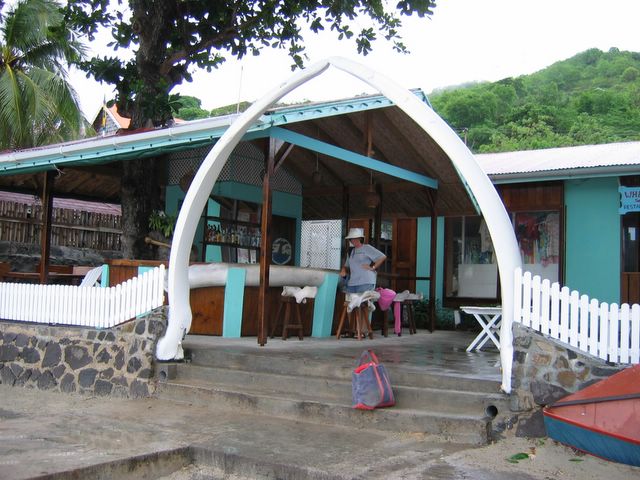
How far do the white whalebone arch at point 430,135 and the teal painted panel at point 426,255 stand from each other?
6.75 metres

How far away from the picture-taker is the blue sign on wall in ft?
34.9

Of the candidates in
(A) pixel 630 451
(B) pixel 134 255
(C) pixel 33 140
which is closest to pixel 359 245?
(B) pixel 134 255

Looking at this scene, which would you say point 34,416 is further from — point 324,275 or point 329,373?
point 324,275

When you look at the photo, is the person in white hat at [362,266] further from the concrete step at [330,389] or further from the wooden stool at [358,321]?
the concrete step at [330,389]

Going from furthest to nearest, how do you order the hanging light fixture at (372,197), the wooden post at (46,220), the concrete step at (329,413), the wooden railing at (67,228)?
the wooden railing at (67,228), the hanging light fixture at (372,197), the wooden post at (46,220), the concrete step at (329,413)

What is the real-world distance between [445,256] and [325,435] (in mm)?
8095

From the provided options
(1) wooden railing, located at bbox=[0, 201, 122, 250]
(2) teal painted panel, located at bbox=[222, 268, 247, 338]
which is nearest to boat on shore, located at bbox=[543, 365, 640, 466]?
(2) teal painted panel, located at bbox=[222, 268, 247, 338]

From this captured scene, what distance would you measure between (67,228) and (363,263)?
9588mm

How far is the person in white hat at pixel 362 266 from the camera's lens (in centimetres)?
934

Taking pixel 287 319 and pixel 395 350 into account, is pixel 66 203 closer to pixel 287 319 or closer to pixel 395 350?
pixel 287 319

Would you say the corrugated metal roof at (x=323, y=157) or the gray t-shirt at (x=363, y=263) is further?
the gray t-shirt at (x=363, y=263)

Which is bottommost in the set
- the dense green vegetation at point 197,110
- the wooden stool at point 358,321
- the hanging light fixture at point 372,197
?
the wooden stool at point 358,321

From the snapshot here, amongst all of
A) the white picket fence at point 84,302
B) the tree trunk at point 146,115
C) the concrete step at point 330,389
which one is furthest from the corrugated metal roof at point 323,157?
the concrete step at point 330,389

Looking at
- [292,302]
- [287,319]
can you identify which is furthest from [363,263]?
[287,319]
